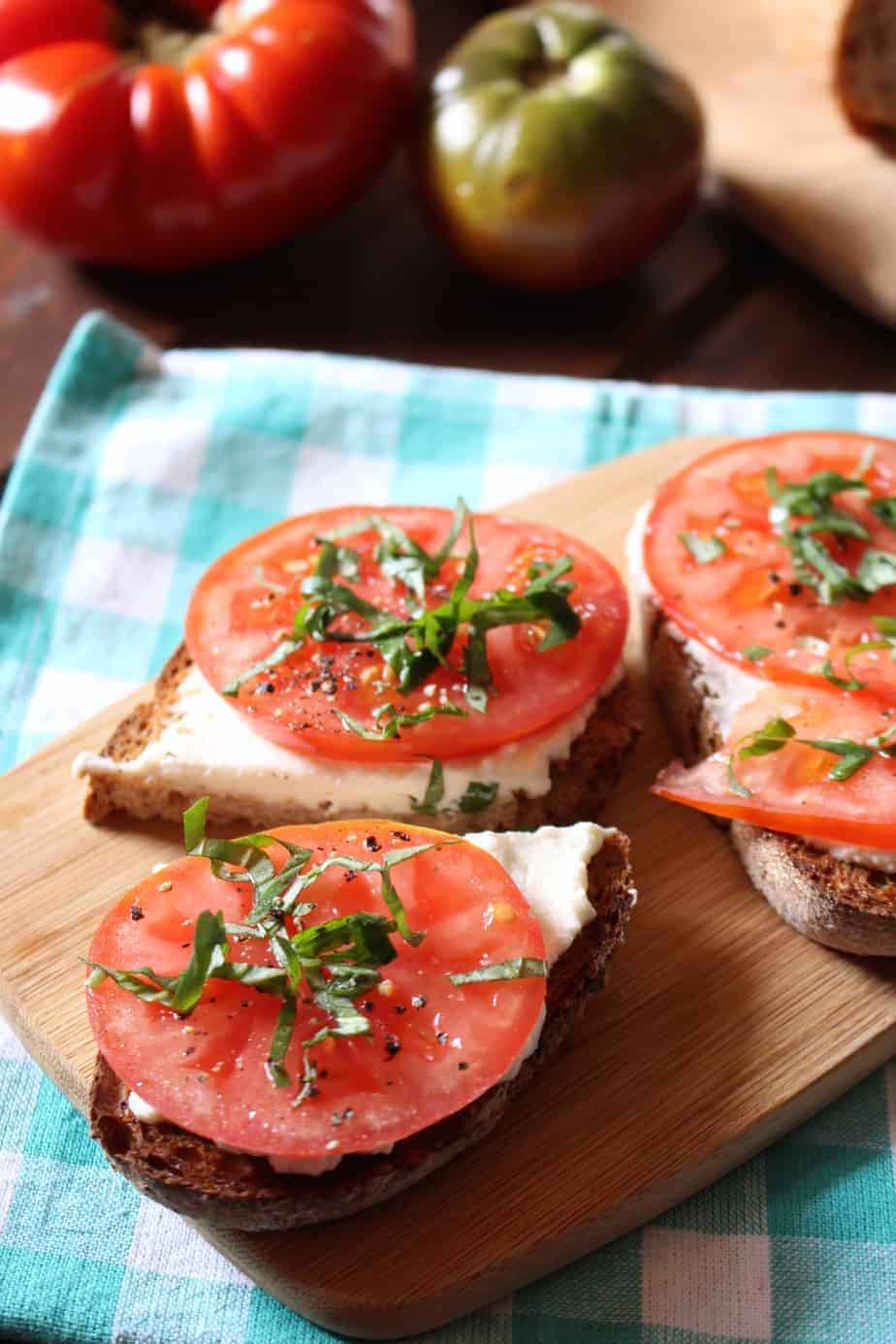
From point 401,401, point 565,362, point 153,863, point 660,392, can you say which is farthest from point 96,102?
point 153,863

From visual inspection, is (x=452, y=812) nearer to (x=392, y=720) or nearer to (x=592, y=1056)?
(x=392, y=720)

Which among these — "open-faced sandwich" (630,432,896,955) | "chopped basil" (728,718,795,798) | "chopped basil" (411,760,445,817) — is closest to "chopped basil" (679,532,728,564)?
"open-faced sandwich" (630,432,896,955)

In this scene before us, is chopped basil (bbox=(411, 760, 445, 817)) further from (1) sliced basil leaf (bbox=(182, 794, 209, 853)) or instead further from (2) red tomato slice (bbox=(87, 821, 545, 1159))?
(1) sliced basil leaf (bbox=(182, 794, 209, 853))

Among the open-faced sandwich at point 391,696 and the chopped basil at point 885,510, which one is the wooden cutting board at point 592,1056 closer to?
the open-faced sandwich at point 391,696

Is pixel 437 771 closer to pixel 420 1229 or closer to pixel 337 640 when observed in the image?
pixel 337 640


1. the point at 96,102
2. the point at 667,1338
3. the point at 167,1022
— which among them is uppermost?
the point at 96,102

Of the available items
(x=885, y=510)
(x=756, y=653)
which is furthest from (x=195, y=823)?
(x=885, y=510)
